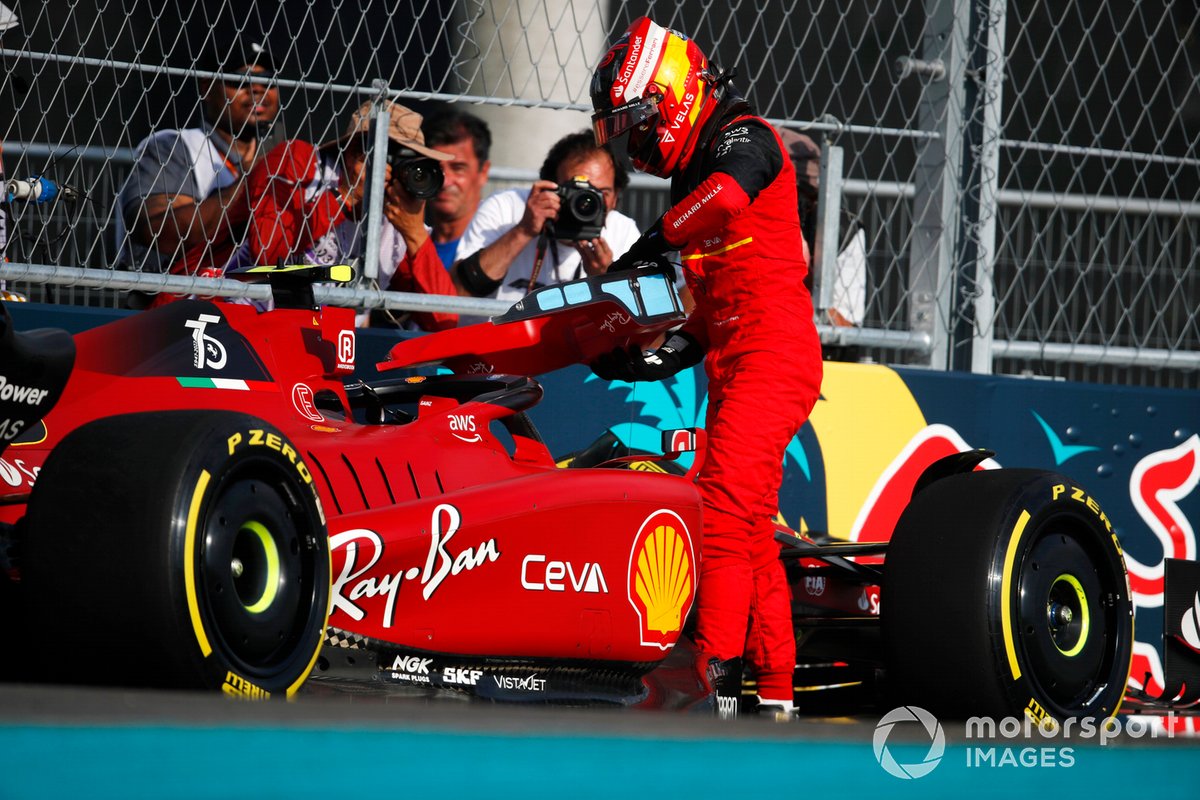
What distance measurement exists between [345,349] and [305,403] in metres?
0.22

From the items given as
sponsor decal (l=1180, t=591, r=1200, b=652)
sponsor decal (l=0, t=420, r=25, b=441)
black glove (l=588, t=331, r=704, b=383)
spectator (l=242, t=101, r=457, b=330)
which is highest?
spectator (l=242, t=101, r=457, b=330)

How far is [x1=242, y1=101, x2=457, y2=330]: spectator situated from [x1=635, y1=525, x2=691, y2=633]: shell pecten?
191 centimetres

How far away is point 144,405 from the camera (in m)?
2.98

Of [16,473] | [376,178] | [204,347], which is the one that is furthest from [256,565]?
[376,178]

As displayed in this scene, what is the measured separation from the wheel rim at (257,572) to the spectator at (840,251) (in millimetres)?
3112

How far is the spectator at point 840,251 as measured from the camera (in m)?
5.64

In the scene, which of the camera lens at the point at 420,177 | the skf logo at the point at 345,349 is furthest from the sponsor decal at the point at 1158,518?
the skf logo at the point at 345,349

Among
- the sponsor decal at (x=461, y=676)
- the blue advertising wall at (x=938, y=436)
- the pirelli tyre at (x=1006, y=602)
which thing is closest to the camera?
the sponsor decal at (x=461, y=676)

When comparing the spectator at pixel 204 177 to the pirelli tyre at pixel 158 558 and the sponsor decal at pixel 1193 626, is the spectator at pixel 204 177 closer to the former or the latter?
the pirelli tyre at pixel 158 558

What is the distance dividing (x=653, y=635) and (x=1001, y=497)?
37.8 inches

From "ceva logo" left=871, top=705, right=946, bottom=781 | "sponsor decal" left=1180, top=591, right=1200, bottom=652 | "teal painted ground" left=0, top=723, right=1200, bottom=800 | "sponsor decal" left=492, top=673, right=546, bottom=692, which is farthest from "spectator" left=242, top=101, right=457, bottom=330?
"teal painted ground" left=0, top=723, right=1200, bottom=800

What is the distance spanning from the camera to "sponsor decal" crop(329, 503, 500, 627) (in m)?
2.89

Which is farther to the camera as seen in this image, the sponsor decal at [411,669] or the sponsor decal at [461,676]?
the sponsor decal at [461,676]

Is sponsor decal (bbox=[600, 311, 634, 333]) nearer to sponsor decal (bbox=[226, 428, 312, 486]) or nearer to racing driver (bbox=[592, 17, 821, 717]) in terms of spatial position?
racing driver (bbox=[592, 17, 821, 717])
